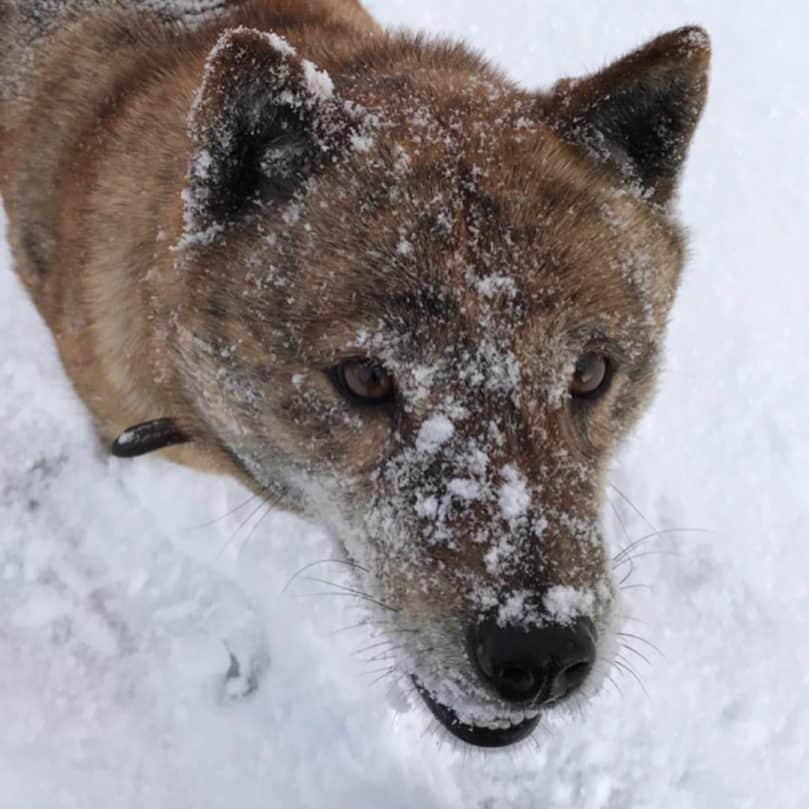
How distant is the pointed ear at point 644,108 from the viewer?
2.02m

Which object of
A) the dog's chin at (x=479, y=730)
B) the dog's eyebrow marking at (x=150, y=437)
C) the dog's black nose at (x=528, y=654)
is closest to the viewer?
the dog's black nose at (x=528, y=654)

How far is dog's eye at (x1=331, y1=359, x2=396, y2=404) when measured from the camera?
6.14ft

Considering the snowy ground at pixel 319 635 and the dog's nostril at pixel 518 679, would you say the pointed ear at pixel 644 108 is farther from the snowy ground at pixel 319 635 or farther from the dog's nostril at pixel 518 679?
the snowy ground at pixel 319 635

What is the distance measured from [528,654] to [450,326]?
2.23ft

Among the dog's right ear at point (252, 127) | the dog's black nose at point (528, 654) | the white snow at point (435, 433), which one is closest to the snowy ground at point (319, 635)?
the dog's black nose at point (528, 654)

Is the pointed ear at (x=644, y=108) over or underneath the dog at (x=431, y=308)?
over

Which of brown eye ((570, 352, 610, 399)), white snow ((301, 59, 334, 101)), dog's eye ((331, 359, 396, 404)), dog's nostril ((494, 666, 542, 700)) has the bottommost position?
dog's nostril ((494, 666, 542, 700))

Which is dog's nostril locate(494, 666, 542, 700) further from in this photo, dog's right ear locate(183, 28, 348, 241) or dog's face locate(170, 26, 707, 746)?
dog's right ear locate(183, 28, 348, 241)

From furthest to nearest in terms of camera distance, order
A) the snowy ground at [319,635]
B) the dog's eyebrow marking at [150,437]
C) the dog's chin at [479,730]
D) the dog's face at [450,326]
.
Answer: the snowy ground at [319,635]
the dog's eyebrow marking at [150,437]
the dog's chin at [479,730]
the dog's face at [450,326]

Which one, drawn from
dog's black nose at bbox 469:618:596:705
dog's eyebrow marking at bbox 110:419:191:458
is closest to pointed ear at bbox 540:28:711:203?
dog's black nose at bbox 469:618:596:705

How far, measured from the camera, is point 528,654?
5.31ft

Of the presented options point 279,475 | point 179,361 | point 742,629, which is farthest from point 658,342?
point 742,629

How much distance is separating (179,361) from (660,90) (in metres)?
1.38

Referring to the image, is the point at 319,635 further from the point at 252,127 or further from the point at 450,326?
the point at 252,127
